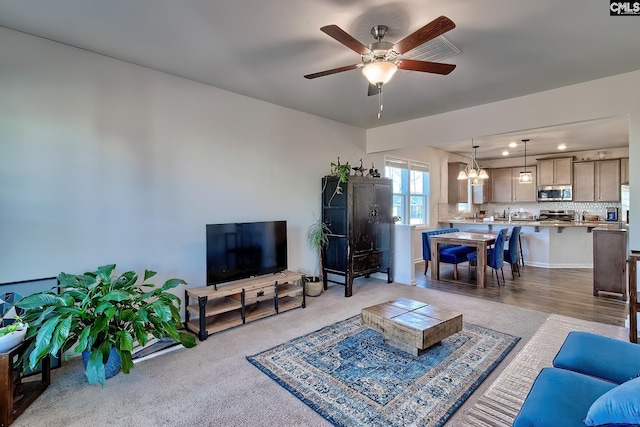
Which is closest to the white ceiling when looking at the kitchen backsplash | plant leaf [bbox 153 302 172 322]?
plant leaf [bbox 153 302 172 322]

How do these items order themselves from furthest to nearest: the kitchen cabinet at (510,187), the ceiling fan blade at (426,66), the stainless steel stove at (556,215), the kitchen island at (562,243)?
the kitchen cabinet at (510,187) → the stainless steel stove at (556,215) → the kitchen island at (562,243) → the ceiling fan blade at (426,66)

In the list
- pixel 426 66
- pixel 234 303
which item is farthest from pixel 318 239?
pixel 426 66

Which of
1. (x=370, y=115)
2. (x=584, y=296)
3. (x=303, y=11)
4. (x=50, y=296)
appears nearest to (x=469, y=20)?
(x=303, y=11)

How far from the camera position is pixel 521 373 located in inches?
94.9

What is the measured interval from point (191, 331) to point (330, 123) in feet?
12.0

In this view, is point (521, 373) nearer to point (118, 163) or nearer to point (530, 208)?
point (118, 163)

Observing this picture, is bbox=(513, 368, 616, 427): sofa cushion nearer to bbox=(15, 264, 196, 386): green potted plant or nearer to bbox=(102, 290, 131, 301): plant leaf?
bbox=(15, 264, 196, 386): green potted plant

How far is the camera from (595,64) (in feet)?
10.0

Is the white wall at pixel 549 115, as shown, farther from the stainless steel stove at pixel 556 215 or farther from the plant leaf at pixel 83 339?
the stainless steel stove at pixel 556 215

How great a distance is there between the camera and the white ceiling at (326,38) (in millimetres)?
2201

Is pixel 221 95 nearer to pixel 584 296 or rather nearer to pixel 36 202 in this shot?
pixel 36 202

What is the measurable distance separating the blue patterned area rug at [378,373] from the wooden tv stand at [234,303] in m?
0.70

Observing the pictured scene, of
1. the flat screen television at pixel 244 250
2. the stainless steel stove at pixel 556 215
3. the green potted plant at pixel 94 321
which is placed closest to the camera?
the green potted plant at pixel 94 321

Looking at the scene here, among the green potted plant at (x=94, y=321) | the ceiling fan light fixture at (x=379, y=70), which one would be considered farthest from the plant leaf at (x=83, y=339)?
the ceiling fan light fixture at (x=379, y=70)
